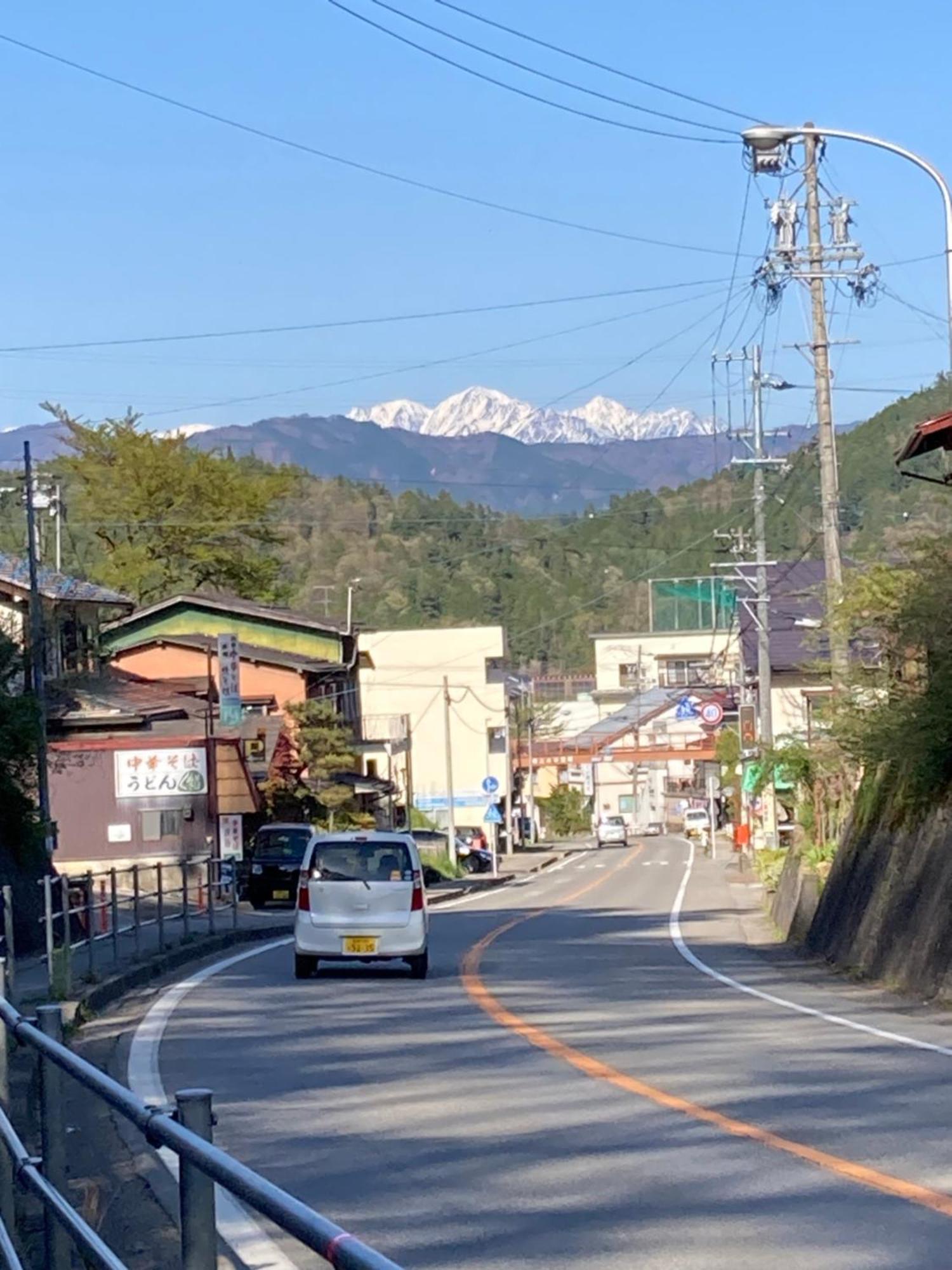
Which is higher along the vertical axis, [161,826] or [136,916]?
[136,916]

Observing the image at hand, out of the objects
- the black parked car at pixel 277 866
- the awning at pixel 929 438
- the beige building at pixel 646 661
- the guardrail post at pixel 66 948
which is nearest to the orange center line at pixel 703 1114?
the guardrail post at pixel 66 948

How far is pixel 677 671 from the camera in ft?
395

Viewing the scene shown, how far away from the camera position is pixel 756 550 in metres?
49.8

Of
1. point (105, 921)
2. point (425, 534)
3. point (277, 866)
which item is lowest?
point (277, 866)

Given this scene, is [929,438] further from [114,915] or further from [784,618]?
[784,618]

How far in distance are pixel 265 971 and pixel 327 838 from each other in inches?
73.6

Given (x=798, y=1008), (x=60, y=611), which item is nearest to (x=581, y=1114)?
(x=798, y=1008)

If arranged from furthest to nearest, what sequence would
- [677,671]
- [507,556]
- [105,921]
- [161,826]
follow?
[507,556] < [677,671] < [161,826] < [105,921]

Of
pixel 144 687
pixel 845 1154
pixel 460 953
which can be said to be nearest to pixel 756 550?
pixel 144 687

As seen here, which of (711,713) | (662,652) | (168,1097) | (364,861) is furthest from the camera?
(662,652)

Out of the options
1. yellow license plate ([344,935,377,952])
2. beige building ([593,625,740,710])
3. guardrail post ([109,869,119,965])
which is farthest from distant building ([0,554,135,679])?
beige building ([593,625,740,710])

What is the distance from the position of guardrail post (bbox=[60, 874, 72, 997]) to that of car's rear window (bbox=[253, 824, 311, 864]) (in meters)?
22.0

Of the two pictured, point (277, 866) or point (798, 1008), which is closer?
point (798, 1008)

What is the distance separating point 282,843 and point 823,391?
17.8m
